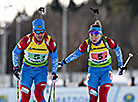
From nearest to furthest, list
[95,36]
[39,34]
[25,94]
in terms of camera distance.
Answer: [25,94] < [39,34] < [95,36]

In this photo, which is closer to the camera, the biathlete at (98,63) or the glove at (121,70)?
the biathlete at (98,63)

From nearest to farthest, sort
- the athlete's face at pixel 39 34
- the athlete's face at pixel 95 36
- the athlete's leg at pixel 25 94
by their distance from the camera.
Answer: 1. the athlete's leg at pixel 25 94
2. the athlete's face at pixel 39 34
3. the athlete's face at pixel 95 36

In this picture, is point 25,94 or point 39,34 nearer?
point 25,94

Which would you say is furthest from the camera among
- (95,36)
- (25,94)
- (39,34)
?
(95,36)

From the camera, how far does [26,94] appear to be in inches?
330

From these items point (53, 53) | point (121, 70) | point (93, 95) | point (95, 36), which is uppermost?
point (95, 36)

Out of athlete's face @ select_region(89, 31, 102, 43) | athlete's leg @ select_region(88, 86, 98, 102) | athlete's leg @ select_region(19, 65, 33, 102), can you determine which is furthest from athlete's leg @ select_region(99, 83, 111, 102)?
athlete's leg @ select_region(19, 65, 33, 102)

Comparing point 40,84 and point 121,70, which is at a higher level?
point 121,70

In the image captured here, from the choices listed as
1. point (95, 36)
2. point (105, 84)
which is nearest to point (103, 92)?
point (105, 84)

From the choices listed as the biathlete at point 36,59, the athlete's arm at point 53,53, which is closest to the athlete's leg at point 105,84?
the athlete's arm at point 53,53

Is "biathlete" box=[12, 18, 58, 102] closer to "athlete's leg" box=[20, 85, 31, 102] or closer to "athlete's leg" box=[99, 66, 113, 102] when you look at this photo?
"athlete's leg" box=[20, 85, 31, 102]

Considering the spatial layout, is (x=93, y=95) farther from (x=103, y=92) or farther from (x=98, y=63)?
(x=98, y=63)

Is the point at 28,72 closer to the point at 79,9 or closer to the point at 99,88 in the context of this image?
the point at 99,88

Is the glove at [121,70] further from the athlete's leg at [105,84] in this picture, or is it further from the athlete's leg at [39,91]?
the athlete's leg at [39,91]
